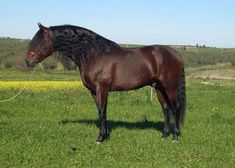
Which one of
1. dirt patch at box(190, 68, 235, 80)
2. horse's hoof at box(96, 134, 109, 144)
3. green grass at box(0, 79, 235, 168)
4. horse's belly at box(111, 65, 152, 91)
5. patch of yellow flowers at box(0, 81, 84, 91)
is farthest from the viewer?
dirt patch at box(190, 68, 235, 80)

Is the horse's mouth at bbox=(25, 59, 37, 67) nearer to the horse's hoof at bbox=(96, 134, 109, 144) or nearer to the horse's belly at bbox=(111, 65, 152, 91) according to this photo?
the horse's belly at bbox=(111, 65, 152, 91)

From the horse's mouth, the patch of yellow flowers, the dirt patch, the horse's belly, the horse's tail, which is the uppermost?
the horse's mouth

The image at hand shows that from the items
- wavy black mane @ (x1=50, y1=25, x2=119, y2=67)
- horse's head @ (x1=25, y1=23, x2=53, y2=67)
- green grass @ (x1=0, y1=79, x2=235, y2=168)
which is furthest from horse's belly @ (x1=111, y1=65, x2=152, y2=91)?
horse's head @ (x1=25, y1=23, x2=53, y2=67)

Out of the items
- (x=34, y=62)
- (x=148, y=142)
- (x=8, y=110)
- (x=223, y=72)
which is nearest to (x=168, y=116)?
(x=148, y=142)

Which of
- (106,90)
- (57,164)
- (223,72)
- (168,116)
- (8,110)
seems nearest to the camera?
(57,164)

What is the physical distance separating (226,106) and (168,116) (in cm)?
926

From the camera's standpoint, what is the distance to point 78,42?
9.49 metres

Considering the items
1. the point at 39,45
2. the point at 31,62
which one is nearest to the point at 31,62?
the point at 31,62

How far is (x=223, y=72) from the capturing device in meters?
57.9

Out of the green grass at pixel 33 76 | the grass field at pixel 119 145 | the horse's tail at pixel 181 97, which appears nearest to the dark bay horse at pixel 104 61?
the horse's tail at pixel 181 97

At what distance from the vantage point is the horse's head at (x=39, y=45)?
9328 mm

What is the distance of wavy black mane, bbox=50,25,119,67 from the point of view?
9453 millimetres

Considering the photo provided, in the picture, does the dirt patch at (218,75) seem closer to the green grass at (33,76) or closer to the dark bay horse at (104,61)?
the green grass at (33,76)

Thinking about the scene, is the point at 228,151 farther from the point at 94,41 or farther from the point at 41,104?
the point at 41,104
